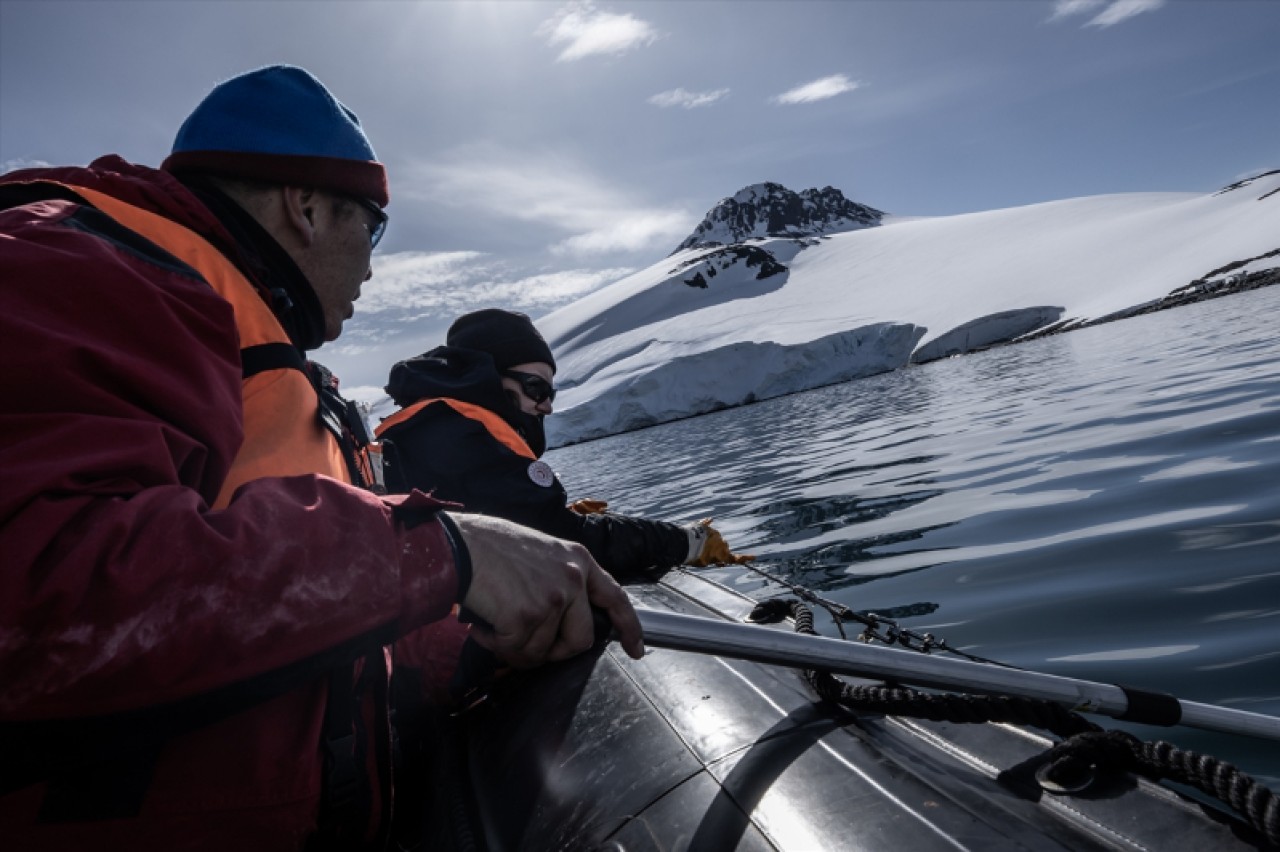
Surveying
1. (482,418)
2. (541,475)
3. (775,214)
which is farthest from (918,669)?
(775,214)

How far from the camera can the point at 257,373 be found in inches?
46.4

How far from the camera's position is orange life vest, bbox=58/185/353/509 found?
1073 mm

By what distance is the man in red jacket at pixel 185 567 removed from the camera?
0.70 m

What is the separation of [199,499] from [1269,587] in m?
3.62

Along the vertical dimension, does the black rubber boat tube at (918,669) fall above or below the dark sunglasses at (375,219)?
below

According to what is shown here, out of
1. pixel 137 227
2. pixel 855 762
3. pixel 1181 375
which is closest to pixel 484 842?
pixel 855 762

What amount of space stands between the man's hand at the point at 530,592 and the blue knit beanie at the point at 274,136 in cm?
85

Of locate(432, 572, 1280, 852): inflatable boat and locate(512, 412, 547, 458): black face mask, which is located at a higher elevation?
locate(512, 412, 547, 458): black face mask

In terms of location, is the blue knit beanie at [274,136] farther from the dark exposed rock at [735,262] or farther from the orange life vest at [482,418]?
the dark exposed rock at [735,262]

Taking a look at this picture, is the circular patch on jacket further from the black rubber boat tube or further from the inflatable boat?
the black rubber boat tube

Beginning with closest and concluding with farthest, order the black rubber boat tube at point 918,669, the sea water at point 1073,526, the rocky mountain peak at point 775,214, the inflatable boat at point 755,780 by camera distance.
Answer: the inflatable boat at point 755,780, the black rubber boat tube at point 918,669, the sea water at point 1073,526, the rocky mountain peak at point 775,214

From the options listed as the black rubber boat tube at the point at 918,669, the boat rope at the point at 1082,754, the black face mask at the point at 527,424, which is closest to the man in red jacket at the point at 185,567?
the black rubber boat tube at the point at 918,669

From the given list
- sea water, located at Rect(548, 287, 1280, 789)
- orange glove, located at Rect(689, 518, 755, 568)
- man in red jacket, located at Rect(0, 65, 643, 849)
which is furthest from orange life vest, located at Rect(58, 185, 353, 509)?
orange glove, located at Rect(689, 518, 755, 568)

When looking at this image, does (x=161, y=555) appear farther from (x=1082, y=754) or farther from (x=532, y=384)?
(x=532, y=384)
